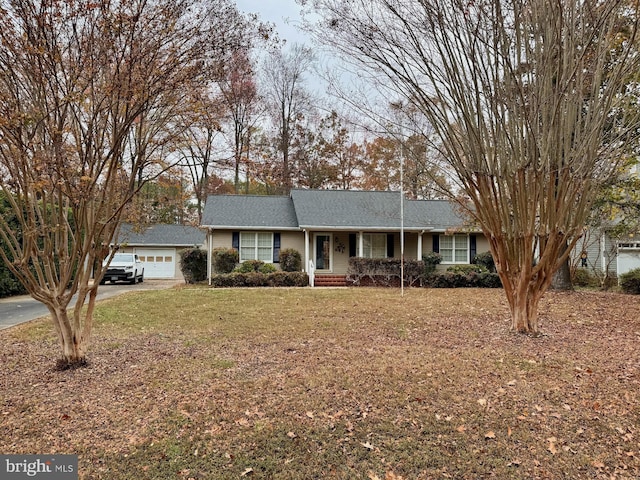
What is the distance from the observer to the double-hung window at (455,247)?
1881 cm

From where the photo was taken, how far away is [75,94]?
13.5 ft

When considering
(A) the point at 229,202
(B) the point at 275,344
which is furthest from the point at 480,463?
(A) the point at 229,202

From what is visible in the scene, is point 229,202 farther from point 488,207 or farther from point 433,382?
point 433,382

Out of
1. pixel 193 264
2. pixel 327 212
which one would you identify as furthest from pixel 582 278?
pixel 193 264

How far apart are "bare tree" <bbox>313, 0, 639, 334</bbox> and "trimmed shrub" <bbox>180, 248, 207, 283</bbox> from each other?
12.6m

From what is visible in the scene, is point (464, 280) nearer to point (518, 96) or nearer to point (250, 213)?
point (250, 213)

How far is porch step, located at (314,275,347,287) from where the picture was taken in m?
16.5

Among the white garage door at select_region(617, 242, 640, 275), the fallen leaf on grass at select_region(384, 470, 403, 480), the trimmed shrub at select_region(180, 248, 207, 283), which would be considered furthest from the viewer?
the trimmed shrub at select_region(180, 248, 207, 283)

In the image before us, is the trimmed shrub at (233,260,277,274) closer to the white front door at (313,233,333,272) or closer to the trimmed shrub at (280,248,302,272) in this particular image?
the trimmed shrub at (280,248,302,272)

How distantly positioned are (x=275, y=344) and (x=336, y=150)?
24174 millimetres

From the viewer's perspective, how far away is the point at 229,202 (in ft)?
64.5

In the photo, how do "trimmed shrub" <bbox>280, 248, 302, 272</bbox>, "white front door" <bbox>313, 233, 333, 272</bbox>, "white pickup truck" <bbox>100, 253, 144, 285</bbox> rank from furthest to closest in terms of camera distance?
"white pickup truck" <bbox>100, 253, 144, 285</bbox>
"white front door" <bbox>313, 233, 333, 272</bbox>
"trimmed shrub" <bbox>280, 248, 302, 272</bbox>

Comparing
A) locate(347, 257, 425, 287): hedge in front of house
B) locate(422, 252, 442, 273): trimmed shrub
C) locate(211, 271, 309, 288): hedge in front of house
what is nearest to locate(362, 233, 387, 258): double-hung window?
locate(422, 252, 442, 273): trimmed shrub

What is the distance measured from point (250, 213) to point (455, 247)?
955 centimetres
